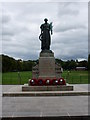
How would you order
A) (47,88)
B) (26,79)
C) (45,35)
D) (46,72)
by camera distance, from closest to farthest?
(47,88) → (46,72) → (45,35) → (26,79)

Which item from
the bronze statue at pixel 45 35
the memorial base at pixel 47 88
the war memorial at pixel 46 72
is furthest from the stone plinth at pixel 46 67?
the memorial base at pixel 47 88

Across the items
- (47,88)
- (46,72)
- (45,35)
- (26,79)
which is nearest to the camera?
(47,88)

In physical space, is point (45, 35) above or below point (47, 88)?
above

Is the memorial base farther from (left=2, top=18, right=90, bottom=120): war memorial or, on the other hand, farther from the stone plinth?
the stone plinth

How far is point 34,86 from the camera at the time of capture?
51.8 feet

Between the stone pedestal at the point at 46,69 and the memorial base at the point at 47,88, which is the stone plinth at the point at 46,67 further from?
the memorial base at the point at 47,88

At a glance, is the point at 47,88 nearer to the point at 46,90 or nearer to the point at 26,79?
the point at 46,90

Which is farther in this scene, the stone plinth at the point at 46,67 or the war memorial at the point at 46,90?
the stone plinth at the point at 46,67

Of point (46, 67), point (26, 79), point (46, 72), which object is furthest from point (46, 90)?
point (26, 79)

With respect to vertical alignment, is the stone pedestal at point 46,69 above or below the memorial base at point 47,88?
above

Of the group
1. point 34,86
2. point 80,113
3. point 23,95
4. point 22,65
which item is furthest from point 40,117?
point 22,65

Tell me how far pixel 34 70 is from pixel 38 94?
11.7ft

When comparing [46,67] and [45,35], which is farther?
[45,35]

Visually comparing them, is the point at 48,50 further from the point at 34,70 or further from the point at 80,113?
the point at 80,113
